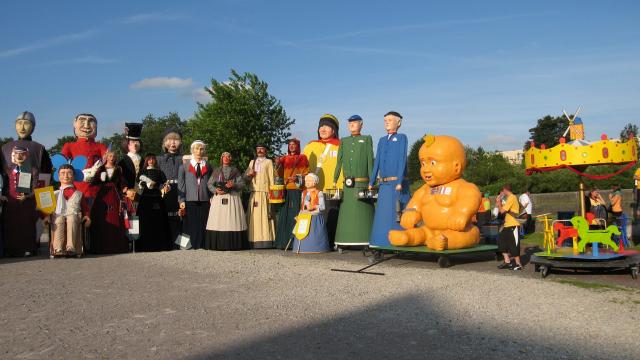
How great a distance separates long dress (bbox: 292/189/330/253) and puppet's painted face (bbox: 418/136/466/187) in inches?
102

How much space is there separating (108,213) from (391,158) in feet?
17.9

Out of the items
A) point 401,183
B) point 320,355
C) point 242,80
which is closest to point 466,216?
point 401,183

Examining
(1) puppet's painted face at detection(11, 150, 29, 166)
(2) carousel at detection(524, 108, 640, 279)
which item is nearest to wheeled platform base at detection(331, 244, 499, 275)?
(2) carousel at detection(524, 108, 640, 279)

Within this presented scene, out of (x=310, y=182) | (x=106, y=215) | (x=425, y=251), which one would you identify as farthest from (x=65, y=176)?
(x=425, y=251)

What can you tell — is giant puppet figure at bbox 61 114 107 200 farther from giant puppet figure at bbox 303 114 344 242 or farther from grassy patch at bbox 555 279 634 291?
grassy patch at bbox 555 279 634 291

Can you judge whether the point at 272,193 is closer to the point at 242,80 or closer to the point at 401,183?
the point at 401,183

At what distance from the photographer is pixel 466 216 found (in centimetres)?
869

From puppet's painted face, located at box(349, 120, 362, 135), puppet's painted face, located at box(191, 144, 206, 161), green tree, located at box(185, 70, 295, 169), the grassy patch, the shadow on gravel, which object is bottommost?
the shadow on gravel

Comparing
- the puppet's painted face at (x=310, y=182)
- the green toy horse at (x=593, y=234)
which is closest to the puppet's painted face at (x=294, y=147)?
the puppet's painted face at (x=310, y=182)

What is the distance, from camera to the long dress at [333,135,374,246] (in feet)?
35.6

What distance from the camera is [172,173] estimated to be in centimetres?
1197

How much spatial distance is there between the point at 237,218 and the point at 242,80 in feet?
75.2

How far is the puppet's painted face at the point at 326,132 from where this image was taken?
12.2 meters

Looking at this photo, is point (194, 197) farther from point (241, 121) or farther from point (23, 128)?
point (241, 121)
